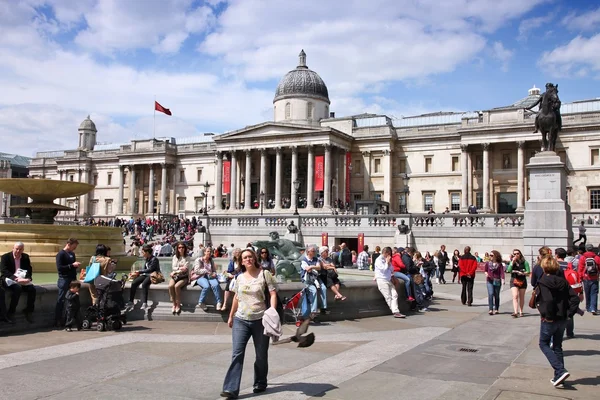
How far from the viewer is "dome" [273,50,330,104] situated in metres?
69.4

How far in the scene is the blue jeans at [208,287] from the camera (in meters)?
12.1

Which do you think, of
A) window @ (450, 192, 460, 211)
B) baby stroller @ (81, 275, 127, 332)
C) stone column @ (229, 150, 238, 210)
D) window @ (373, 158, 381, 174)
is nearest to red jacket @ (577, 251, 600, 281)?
baby stroller @ (81, 275, 127, 332)

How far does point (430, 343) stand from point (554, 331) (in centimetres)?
311

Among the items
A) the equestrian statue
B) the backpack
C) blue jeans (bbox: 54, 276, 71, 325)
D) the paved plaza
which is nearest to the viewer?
the paved plaza

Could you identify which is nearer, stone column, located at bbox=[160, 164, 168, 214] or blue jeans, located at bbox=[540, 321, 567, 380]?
blue jeans, located at bbox=[540, 321, 567, 380]

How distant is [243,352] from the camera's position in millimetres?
A: 6832

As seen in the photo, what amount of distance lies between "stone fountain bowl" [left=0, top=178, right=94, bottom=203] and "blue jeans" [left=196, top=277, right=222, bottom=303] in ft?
35.4

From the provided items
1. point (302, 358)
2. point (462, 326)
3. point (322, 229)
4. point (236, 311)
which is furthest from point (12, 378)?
point (322, 229)

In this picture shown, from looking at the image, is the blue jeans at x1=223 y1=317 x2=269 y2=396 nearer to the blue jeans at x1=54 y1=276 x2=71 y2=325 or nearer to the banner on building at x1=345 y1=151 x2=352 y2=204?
the blue jeans at x1=54 y1=276 x2=71 y2=325

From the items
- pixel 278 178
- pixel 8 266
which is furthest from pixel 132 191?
pixel 8 266

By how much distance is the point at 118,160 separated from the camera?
271ft

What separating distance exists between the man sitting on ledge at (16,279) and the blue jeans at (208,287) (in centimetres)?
321

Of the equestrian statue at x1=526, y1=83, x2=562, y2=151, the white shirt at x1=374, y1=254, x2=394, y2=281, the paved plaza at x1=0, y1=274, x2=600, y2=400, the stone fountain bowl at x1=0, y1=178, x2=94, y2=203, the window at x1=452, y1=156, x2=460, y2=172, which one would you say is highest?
the window at x1=452, y1=156, x2=460, y2=172

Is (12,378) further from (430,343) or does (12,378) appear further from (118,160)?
(118,160)
